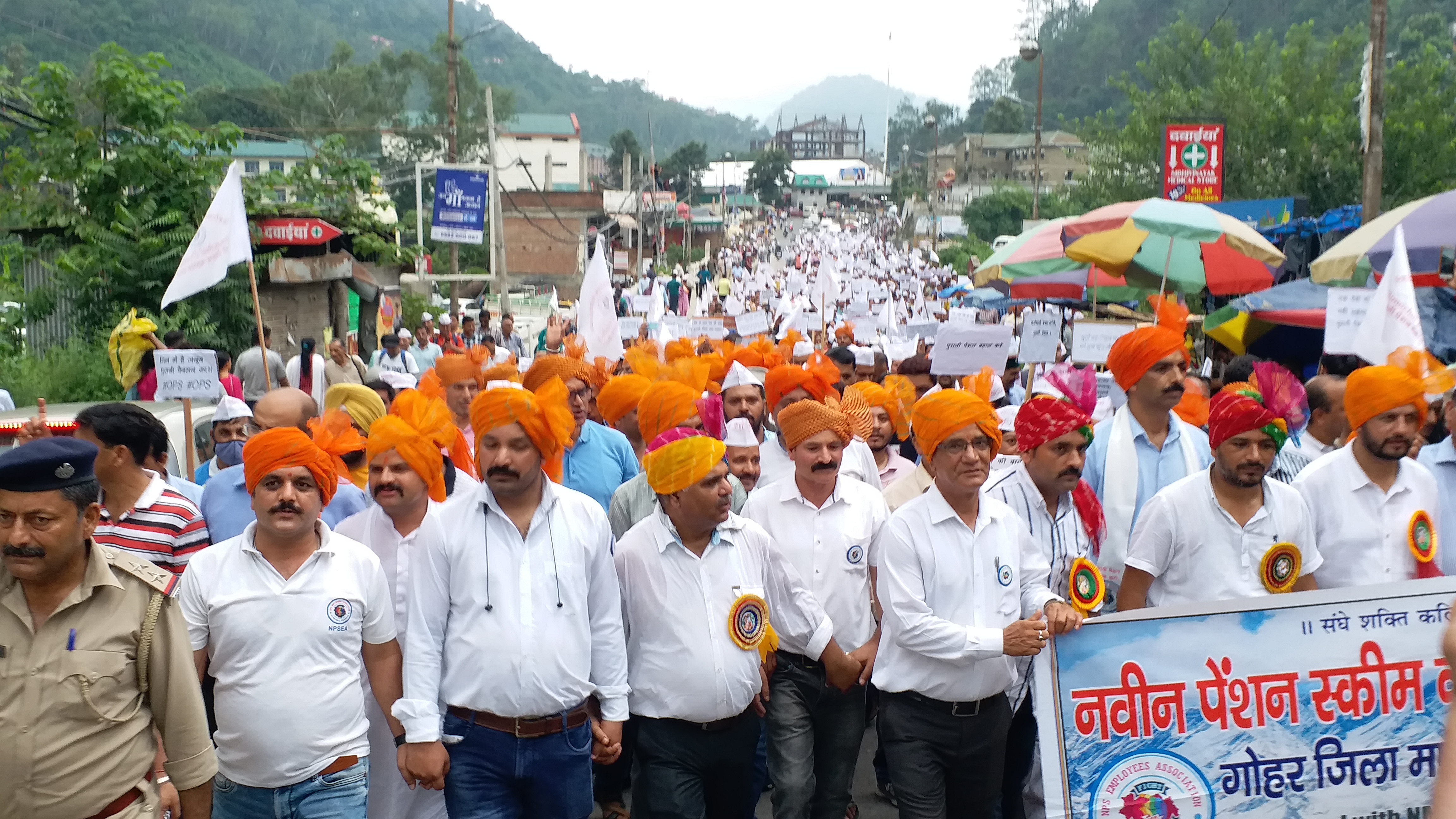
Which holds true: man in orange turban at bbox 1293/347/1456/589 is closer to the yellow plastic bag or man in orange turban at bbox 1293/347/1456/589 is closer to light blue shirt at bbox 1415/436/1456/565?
light blue shirt at bbox 1415/436/1456/565

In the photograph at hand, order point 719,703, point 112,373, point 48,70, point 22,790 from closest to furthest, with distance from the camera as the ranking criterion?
1. point 22,790
2. point 719,703
3. point 112,373
4. point 48,70

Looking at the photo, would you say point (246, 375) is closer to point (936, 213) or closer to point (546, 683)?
point (546, 683)

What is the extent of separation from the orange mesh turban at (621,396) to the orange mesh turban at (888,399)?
4.06 feet

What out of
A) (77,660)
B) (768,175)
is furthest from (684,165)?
(77,660)

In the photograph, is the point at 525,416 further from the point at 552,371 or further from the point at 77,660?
the point at 552,371

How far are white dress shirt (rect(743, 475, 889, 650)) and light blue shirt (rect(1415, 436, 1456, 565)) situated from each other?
7.68 feet

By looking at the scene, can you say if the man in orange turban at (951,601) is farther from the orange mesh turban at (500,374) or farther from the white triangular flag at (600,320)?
the white triangular flag at (600,320)

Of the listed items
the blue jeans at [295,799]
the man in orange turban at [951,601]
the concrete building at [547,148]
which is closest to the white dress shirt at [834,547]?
the man in orange turban at [951,601]

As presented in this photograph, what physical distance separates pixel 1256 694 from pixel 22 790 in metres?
3.83

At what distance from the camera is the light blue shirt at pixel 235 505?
17.0 feet

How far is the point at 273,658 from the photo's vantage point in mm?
4141

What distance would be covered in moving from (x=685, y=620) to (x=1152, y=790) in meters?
1.72

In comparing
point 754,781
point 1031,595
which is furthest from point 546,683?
point 1031,595

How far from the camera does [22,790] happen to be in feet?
11.1
